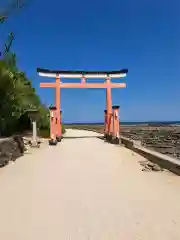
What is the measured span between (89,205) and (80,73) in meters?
15.8

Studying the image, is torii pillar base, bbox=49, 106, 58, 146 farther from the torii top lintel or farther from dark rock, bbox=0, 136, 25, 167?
dark rock, bbox=0, 136, 25, 167

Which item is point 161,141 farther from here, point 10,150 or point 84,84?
point 10,150

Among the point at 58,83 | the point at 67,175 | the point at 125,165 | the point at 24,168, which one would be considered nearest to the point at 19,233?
the point at 67,175

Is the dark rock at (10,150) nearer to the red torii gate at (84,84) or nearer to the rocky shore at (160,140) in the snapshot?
the rocky shore at (160,140)

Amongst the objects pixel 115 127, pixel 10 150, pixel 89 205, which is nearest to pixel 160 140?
pixel 115 127

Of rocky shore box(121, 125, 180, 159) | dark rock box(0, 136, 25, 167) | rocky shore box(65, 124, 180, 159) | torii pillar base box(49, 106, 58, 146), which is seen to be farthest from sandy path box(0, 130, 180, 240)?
torii pillar base box(49, 106, 58, 146)

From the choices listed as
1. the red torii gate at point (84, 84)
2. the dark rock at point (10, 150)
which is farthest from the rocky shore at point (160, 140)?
the dark rock at point (10, 150)

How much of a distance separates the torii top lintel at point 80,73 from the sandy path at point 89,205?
12.1 m

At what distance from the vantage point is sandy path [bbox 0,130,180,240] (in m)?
3.41

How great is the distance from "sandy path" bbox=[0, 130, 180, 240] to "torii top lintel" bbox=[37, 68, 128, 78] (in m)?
12.1

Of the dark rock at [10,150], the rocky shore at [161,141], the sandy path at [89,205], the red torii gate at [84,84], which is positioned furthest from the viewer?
the red torii gate at [84,84]

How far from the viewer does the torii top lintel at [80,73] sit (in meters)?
18.9

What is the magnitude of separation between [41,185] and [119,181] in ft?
5.02

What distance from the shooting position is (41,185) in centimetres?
590
